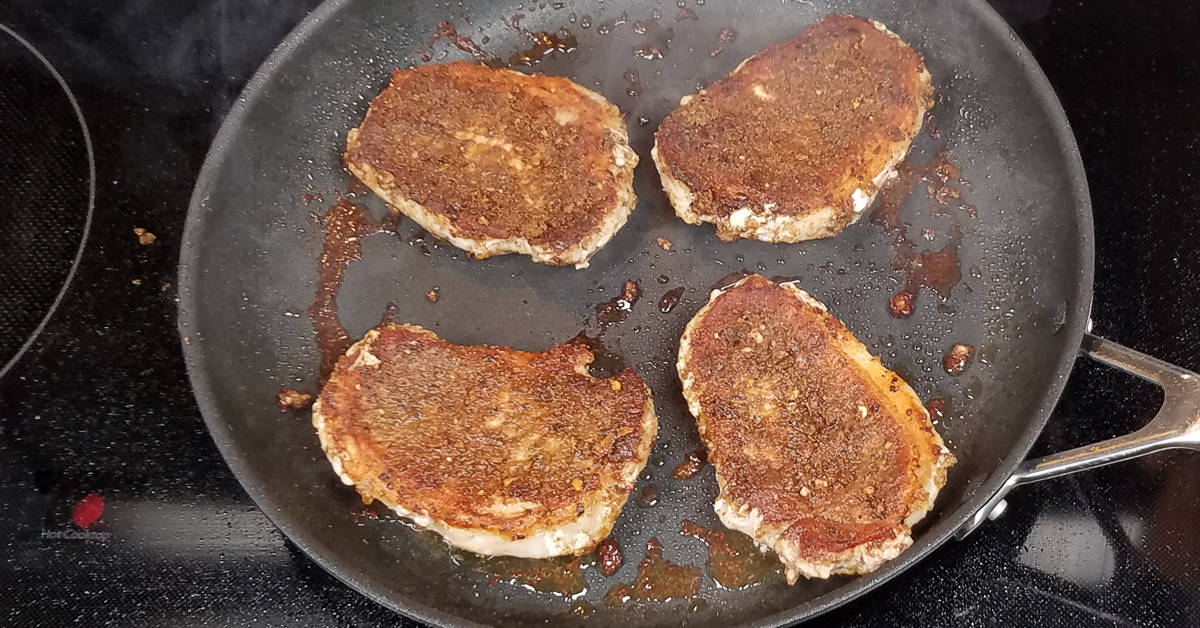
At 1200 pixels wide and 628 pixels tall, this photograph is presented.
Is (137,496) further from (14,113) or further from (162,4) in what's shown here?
(162,4)

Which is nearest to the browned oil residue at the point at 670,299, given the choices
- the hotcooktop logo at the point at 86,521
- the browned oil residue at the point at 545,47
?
the browned oil residue at the point at 545,47

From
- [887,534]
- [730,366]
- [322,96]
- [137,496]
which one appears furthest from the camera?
[322,96]

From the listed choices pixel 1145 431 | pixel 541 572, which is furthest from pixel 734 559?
pixel 1145 431

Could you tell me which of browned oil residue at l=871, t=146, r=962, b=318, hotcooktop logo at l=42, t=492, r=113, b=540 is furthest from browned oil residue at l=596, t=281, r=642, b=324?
hotcooktop logo at l=42, t=492, r=113, b=540

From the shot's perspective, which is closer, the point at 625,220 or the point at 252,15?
the point at 625,220

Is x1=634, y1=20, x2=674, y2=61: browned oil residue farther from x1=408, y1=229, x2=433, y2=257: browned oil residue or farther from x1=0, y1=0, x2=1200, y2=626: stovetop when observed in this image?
x1=0, y1=0, x2=1200, y2=626: stovetop

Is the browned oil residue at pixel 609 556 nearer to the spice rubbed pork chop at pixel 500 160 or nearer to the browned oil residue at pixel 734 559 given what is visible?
the browned oil residue at pixel 734 559

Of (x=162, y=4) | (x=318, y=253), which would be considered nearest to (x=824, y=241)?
(x=318, y=253)
